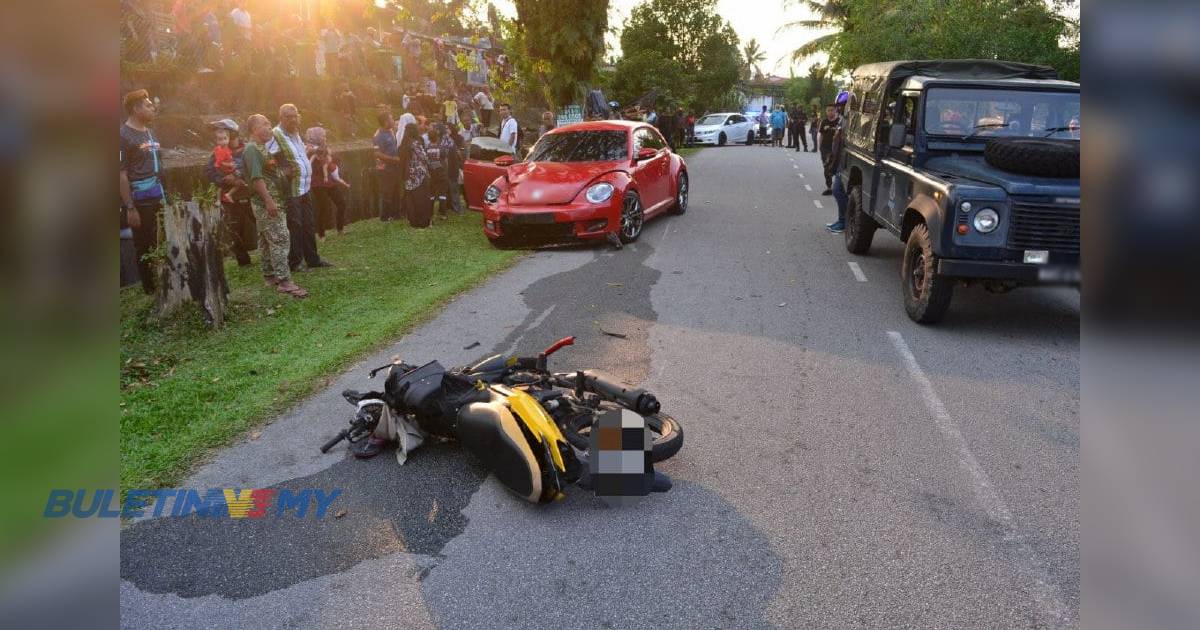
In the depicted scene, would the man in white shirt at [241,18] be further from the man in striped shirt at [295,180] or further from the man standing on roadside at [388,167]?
the man in striped shirt at [295,180]

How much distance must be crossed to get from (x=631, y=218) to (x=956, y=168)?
16.9 ft

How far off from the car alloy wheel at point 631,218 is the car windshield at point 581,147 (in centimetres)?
78

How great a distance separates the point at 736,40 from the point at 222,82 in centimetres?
4375

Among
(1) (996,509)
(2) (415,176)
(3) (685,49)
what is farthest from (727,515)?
(3) (685,49)

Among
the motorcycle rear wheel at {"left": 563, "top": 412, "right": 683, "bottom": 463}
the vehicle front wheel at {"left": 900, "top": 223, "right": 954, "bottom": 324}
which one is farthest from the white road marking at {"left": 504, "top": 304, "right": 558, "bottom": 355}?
the vehicle front wheel at {"left": 900, "top": 223, "right": 954, "bottom": 324}

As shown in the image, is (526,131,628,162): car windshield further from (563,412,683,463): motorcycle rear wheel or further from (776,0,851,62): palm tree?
(776,0,851,62): palm tree

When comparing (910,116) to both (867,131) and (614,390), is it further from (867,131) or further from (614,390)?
(614,390)

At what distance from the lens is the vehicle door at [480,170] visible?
13.5m

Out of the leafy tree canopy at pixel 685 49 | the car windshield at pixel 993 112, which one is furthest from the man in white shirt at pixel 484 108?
the leafy tree canopy at pixel 685 49

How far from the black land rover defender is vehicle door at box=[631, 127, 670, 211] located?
295 cm
